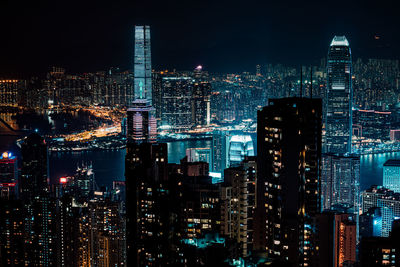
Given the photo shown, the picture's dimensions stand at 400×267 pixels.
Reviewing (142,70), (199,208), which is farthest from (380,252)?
(142,70)

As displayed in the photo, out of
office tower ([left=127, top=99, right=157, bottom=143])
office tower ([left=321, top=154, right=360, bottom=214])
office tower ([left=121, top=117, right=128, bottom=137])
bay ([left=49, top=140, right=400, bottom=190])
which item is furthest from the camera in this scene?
office tower ([left=121, top=117, right=128, bottom=137])

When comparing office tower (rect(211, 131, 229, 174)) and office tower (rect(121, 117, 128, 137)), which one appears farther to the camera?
office tower (rect(121, 117, 128, 137))

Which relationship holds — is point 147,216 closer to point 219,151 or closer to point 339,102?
point 219,151

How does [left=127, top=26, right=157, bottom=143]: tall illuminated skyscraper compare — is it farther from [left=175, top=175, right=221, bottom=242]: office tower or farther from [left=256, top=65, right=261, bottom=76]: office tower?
[left=175, top=175, right=221, bottom=242]: office tower

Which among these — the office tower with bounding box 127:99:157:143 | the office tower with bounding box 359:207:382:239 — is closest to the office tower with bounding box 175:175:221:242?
the office tower with bounding box 359:207:382:239

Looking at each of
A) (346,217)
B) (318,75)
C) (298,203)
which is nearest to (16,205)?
(298,203)

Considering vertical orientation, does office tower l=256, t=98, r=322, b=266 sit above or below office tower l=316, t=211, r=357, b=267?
above

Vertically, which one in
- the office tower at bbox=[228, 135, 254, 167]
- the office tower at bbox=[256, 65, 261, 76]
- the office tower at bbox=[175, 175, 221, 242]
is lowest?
the office tower at bbox=[175, 175, 221, 242]

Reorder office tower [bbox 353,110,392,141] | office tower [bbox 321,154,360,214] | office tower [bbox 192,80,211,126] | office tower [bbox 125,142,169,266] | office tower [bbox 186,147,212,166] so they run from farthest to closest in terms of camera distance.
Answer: office tower [bbox 192,80,211,126]
office tower [bbox 353,110,392,141]
office tower [bbox 186,147,212,166]
office tower [bbox 321,154,360,214]
office tower [bbox 125,142,169,266]

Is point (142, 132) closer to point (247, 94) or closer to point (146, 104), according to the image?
point (146, 104)
